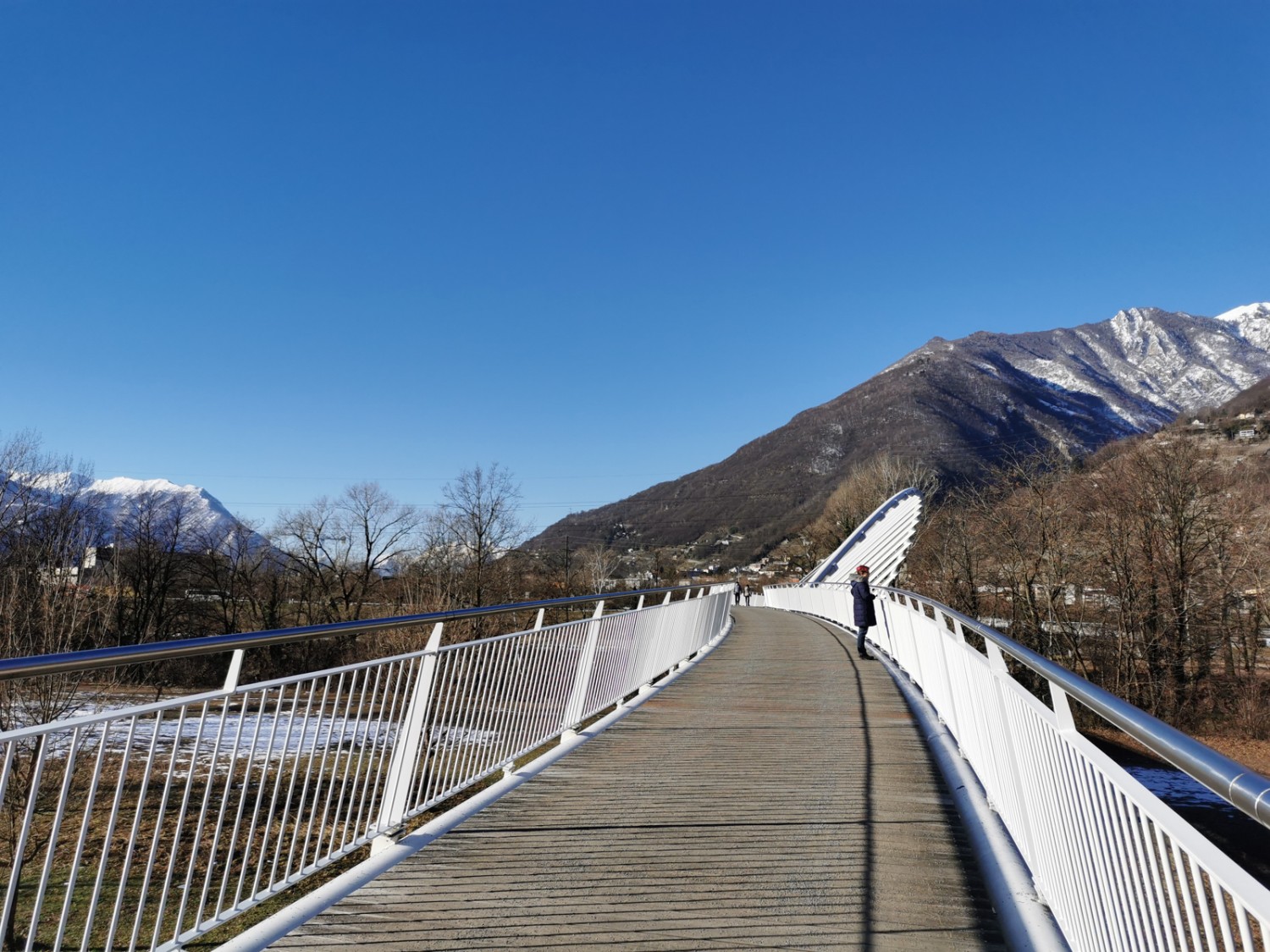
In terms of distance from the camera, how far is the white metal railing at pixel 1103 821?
5.14 ft

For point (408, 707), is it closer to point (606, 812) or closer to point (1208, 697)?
point (606, 812)

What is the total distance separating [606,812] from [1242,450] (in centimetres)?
5956

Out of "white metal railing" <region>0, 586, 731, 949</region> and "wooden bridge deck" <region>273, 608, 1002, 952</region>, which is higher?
"white metal railing" <region>0, 586, 731, 949</region>

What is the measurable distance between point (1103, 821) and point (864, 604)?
13.4 meters

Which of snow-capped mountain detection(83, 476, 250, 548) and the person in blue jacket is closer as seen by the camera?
the person in blue jacket

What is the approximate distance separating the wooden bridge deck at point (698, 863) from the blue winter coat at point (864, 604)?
8.29 metres

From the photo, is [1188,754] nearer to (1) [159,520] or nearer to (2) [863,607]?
(2) [863,607]

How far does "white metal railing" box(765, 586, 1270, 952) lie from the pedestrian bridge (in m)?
0.01

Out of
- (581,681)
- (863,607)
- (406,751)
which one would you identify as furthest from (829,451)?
(406,751)

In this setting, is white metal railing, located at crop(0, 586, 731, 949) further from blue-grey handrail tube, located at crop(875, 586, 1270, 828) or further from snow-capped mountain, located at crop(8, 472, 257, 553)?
snow-capped mountain, located at crop(8, 472, 257, 553)

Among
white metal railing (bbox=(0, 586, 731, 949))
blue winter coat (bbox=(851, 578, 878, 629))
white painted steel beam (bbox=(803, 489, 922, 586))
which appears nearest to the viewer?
white metal railing (bbox=(0, 586, 731, 949))

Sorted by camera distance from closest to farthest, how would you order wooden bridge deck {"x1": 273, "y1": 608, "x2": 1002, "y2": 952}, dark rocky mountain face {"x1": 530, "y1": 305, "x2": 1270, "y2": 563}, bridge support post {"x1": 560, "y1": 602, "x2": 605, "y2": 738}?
wooden bridge deck {"x1": 273, "y1": 608, "x2": 1002, "y2": 952} → bridge support post {"x1": 560, "y1": 602, "x2": 605, "y2": 738} → dark rocky mountain face {"x1": 530, "y1": 305, "x2": 1270, "y2": 563}

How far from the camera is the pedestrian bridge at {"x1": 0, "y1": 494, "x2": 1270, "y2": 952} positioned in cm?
241

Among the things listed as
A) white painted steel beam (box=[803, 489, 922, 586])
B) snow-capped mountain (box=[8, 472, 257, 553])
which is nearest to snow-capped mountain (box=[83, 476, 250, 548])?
snow-capped mountain (box=[8, 472, 257, 553])
